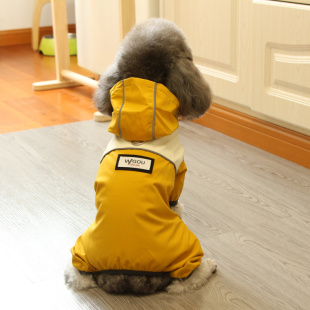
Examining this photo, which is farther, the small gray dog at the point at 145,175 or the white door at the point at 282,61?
the white door at the point at 282,61

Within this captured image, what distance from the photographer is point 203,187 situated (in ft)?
6.08

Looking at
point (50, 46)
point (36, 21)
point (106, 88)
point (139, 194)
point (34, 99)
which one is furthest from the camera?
point (36, 21)

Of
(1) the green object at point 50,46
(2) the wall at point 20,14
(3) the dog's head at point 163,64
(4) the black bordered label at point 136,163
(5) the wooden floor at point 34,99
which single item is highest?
(3) the dog's head at point 163,64

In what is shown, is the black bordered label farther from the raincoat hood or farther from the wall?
the wall

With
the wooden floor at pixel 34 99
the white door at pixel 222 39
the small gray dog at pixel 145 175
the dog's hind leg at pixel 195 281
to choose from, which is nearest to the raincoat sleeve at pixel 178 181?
the small gray dog at pixel 145 175

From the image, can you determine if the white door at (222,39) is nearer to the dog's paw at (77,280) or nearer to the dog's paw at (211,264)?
the dog's paw at (211,264)

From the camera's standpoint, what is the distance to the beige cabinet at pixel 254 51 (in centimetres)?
186

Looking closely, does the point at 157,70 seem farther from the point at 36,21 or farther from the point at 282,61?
the point at 36,21

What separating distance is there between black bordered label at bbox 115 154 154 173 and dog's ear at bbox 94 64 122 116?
6.3 inches

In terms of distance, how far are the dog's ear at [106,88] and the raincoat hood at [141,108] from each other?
44 millimetres

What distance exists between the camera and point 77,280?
130cm

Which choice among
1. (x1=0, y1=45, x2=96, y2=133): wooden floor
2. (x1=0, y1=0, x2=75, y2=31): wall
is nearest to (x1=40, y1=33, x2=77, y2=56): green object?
(x1=0, y1=45, x2=96, y2=133): wooden floor

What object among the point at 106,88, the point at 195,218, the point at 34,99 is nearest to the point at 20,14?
the point at 34,99

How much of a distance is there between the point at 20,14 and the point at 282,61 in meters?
2.88
